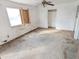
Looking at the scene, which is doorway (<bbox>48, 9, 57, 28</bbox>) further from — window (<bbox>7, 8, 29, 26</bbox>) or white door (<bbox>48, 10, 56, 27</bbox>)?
window (<bbox>7, 8, 29, 26</bbox>)

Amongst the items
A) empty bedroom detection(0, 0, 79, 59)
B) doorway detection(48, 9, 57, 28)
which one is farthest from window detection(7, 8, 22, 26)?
doorway detection(48, 9, 57, 28)

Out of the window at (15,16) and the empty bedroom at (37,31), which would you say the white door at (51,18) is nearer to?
the empty bedroom at (37,31)

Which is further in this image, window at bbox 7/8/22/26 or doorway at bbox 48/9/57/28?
doorway at bbox 48/9/57/28

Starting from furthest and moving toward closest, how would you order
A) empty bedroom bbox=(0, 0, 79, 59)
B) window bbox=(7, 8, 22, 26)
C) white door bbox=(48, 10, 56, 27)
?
white door bbox=(48, 10, 56, 27)
window bbox=(7, 8, 22, 26)
empty bedroom bbox=(0, 0, 79, 59)

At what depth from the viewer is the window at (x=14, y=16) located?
368 cm

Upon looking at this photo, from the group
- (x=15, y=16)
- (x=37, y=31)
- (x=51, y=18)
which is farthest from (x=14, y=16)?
(x=51, y=18)

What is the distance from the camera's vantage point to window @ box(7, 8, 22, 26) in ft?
12.1

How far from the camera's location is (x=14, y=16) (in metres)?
4.02

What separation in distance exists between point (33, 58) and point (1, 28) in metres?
2.07

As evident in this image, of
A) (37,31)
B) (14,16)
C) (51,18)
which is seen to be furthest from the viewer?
(51,18)

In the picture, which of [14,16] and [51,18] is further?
[51,18]

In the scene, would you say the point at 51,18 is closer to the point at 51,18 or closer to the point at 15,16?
the point at 51,18

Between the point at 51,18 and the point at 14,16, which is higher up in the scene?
the point at 14,16

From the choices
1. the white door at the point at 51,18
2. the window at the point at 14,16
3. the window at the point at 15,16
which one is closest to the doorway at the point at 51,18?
the white door at the point at 51,18
